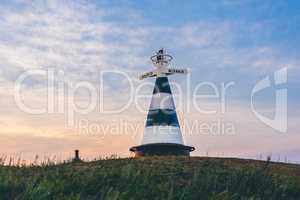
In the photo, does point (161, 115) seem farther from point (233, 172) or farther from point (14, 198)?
point (14, 198)

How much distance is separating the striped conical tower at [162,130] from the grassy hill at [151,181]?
1269 cm

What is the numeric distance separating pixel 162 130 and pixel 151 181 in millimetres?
18175

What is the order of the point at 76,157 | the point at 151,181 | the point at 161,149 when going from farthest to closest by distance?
the point at 161,149 < the point at 76,157 < the point at 151,181

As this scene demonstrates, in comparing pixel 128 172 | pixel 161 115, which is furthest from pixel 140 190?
pixel 161 115

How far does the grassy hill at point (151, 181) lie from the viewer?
11.9 metres

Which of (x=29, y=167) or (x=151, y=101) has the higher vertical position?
(x=151, y=101)

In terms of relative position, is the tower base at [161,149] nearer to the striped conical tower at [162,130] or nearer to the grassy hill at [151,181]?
the striped conical tower at [162,130]

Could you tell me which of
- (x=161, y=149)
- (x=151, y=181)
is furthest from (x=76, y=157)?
(x=161, y=149)

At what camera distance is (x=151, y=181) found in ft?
46.0

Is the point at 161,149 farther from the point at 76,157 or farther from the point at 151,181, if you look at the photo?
the point at 151,181

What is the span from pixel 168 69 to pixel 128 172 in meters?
21.5

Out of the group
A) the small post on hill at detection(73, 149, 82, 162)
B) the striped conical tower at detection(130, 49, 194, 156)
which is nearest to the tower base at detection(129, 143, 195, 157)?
the striped conical tower at detection(130, 49, 194, 156)

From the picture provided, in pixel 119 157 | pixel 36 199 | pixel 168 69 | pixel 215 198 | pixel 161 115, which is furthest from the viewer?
pixel 168 69

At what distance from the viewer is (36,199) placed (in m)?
10.4
